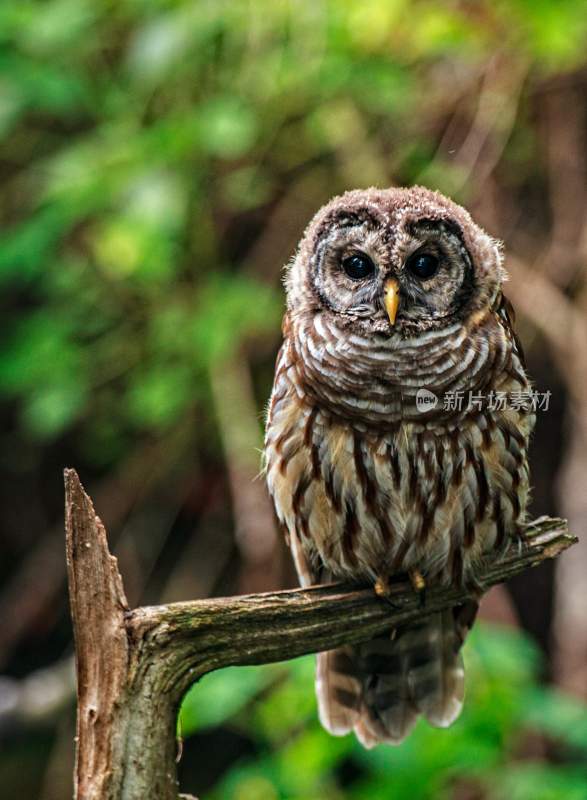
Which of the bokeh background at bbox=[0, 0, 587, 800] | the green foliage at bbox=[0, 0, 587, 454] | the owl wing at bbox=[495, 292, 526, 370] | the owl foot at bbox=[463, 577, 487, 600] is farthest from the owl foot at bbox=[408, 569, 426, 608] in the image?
the green foliage at bbox=[0, 0, 587, 454]

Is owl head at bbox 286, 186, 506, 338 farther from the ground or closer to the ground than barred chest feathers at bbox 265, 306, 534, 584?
farther from the ground

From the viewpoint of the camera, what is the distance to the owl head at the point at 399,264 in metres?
2.71

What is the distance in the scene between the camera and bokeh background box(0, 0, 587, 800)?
13.1ft

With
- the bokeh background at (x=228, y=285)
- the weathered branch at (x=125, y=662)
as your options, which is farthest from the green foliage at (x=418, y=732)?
the weathered branch at (x=125, y=662)

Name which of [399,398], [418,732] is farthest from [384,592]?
[418,732]

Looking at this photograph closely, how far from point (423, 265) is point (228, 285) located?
191cm

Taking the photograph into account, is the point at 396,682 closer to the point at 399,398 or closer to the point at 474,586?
the point at 474,586

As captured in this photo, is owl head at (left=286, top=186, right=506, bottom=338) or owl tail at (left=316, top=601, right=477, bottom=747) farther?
owl tail at (left=316, top=601, right=477, bottom=747)

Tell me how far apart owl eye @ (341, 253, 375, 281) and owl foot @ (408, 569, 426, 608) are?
2.54ft

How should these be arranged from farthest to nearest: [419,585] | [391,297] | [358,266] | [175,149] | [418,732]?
[175,149] < [418,732] < [419,585] < [358,266] < [391,297]

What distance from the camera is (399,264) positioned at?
2.71 meters

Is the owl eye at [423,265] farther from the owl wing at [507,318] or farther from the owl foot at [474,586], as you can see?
the owl foot at [474,586]

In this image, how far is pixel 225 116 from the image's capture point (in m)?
4.01

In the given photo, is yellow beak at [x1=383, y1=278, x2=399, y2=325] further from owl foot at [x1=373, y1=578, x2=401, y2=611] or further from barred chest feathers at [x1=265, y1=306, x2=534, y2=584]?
owl foot at [x1=373, y1=578, x2=401, y2=611]
